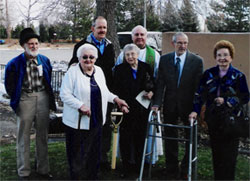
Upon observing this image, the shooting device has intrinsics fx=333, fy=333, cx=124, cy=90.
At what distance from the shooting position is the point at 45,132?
4695 millimetres

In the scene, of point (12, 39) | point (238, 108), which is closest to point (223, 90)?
point (238, 108)

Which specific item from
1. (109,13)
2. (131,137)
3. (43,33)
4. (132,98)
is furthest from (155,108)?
(43,33)

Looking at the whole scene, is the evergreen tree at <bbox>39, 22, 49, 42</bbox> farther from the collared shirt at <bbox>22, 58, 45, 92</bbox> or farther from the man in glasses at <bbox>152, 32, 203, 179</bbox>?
the man in glasses at <bbox>152, 32, 203, 179</bbox>

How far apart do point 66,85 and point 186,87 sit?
1.61 m

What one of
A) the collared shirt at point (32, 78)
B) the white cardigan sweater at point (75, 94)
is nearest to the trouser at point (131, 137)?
the white cardigan sweater at point (75, 94)

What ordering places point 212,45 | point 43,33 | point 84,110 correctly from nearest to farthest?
point 84,110
point 212,45
point 43,33

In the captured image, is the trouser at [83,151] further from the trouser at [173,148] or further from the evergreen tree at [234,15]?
the evergreen tree at [234,15]

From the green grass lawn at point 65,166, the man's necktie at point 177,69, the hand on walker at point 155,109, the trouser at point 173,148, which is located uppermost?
the man's necktie at point 177,69

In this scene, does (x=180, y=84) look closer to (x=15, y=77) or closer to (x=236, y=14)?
(x=15, y=77)

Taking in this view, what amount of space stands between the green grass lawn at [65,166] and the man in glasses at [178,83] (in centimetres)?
57

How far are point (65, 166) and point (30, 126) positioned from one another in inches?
42.0

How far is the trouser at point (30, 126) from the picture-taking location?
4.48 metres

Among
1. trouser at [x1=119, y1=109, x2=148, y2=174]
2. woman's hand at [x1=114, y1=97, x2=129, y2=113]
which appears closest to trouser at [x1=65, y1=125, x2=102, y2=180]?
woman's hand at [x1=114, y1=97, x2=129, y2=113]

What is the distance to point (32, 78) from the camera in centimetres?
448
